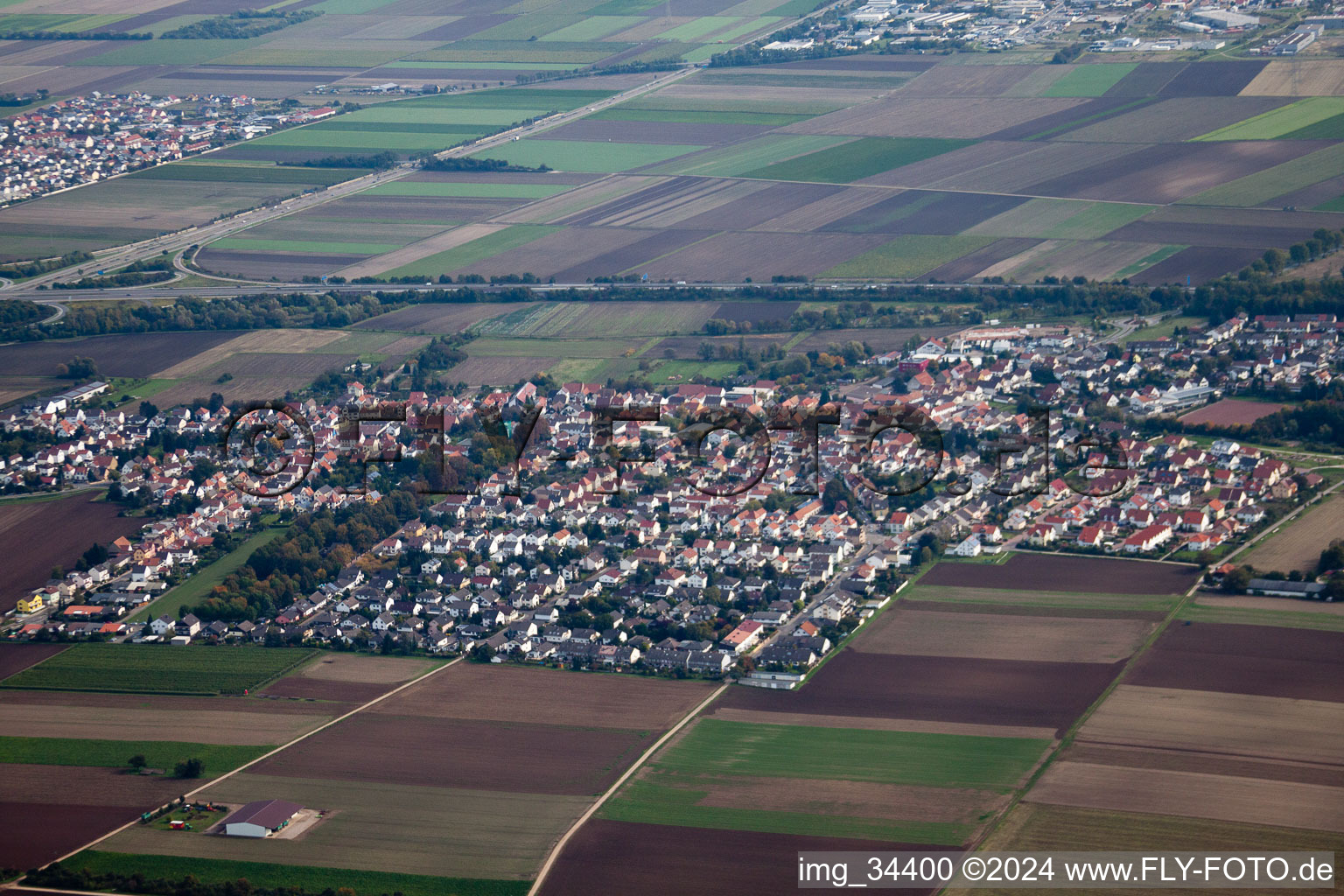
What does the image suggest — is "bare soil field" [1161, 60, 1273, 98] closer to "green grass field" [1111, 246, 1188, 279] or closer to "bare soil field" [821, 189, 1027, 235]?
"bare soil field" [821, 189, 1027, 235]

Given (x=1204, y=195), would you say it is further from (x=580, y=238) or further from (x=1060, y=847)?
(x=1060, y=847)

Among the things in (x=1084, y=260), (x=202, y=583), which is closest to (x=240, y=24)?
(x=1084, y=260)

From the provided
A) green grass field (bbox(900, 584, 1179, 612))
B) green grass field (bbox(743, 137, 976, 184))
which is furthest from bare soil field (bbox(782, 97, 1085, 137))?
green grass field (bbox(900, 584, 1179, 612))

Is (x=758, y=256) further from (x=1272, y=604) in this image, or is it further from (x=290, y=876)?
(x=290, y=876)

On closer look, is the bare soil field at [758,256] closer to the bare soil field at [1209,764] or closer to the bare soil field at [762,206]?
the bare soil field at [762,206]

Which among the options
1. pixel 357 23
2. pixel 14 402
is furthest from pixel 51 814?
pixel 357 23

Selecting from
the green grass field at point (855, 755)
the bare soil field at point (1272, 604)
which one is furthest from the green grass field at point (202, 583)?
the bare soil field at point (1272, 604)
